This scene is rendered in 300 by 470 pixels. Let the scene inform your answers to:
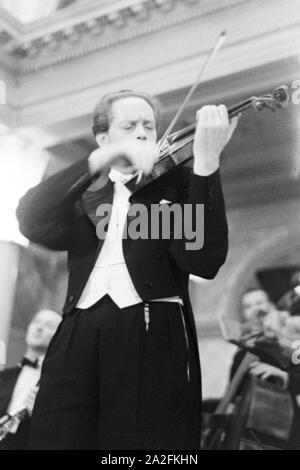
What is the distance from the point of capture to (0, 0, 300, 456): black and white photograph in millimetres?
1204

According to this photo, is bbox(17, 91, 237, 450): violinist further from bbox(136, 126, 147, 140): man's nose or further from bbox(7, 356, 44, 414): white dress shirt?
bbox(7, 356, 44, 414): white dress shirt

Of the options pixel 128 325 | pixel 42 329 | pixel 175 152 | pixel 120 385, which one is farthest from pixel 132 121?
pixel 42 329

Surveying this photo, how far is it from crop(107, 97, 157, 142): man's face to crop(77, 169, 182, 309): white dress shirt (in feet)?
0.63

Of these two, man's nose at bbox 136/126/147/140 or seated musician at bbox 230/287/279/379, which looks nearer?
man's nose at bbox 136/126/147/140

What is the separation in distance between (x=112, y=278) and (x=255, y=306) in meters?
0.76

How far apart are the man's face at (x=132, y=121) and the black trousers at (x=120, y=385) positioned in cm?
38

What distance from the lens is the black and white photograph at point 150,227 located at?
→ 1204 mm

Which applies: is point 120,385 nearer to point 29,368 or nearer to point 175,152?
point 175,152

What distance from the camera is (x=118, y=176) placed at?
1431 millimetres

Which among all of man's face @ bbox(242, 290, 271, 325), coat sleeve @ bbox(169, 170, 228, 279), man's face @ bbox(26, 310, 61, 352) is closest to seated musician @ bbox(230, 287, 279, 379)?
man's face @ bbox(242, 290, 271, 325)

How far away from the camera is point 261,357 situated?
6.02 feet

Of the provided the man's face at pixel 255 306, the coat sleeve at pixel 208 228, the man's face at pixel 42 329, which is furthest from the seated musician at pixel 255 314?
the coat sleeve at pixel 208 228
